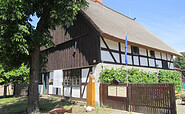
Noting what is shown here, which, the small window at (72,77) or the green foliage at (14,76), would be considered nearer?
the small window at (72,77)

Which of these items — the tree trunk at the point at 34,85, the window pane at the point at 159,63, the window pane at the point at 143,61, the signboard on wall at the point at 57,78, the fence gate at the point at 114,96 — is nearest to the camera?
the tree trunk at the point at 34,85

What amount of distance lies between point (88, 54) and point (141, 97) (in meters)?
4.76

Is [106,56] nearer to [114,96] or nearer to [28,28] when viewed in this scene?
[114,96]

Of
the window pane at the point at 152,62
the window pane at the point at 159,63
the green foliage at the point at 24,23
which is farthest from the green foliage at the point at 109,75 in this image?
the window pane at the point at 159,63

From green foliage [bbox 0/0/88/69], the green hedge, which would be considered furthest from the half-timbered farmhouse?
green foliage [bbox 0/0/88/69]

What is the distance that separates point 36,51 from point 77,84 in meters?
4.53

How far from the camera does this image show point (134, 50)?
1231cm

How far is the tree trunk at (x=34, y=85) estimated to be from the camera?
7.30 meters

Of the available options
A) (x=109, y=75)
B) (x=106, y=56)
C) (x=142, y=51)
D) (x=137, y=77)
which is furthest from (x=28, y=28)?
(x=142, y=51)

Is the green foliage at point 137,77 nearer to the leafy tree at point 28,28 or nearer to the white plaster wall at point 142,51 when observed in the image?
the white plaster wall at point 142,51

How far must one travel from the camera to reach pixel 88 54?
10.4 metres

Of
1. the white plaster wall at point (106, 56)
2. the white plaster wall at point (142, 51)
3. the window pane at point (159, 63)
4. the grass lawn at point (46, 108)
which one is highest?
the white plaster wall at point (142, 51)

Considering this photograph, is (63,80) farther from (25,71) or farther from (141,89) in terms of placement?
(141,89)

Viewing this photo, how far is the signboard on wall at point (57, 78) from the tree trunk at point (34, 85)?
5.25 meters
